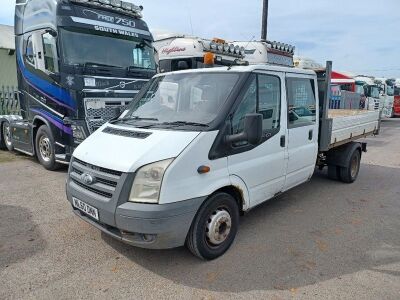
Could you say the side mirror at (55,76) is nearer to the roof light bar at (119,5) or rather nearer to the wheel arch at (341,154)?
the roof light bar at (119,5)

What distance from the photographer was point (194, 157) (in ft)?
10.9

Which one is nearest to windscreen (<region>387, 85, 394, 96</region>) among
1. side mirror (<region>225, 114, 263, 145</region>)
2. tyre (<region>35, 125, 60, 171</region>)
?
tyre (<region>35, 125, 60, 171</region>)

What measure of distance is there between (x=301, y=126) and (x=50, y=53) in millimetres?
4845

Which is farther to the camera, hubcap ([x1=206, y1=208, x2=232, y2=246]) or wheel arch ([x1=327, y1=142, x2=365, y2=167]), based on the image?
wheel arch ([x1=327, y1=142, x2=365, y2=167])

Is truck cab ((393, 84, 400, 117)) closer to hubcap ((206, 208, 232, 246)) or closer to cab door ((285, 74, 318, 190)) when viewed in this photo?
cab door ((285, 74, 318, 190))

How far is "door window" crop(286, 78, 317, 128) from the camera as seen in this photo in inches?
183

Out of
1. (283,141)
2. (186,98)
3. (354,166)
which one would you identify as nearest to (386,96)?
(354,166)

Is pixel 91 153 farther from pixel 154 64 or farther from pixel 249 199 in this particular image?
pixel 154 64

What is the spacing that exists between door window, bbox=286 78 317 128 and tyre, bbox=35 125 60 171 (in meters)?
4.76

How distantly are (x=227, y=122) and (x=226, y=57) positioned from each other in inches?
224

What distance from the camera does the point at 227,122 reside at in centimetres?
365

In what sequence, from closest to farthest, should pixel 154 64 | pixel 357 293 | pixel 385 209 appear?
pixel 357 293 → pixel 385 209 → pixel 154 64

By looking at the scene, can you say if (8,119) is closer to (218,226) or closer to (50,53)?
(50,53)

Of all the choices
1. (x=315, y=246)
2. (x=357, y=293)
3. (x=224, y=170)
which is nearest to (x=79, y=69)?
(x=224, y=170)
